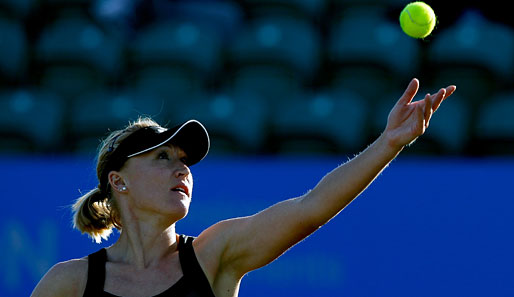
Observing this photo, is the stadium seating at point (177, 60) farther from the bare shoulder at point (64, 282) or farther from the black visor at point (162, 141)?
the bare shoulder at point (64, 282)

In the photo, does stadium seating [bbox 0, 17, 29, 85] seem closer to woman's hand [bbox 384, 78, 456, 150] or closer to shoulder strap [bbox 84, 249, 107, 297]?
shoulder strap [bbox 84, 249, 107, 297]

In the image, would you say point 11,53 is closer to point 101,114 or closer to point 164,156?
point 101,114

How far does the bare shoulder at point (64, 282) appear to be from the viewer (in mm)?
3062

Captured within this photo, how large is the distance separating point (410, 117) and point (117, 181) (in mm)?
1178

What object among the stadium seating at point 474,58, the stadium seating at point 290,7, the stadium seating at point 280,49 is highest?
the stadium seating at point 290,7

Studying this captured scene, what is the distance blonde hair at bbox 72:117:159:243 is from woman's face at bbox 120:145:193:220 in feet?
0.33

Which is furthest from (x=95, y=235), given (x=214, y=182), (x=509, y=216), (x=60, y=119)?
(x=60, y=119)

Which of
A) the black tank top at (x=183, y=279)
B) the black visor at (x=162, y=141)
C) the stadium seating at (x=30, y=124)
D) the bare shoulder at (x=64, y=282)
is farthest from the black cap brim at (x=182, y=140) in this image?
the stadium seating at (x=30, y=124)

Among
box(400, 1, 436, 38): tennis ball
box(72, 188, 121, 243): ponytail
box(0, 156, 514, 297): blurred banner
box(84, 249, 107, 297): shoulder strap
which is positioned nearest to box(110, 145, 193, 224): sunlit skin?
box(72, 188, 121, 243): ponytail

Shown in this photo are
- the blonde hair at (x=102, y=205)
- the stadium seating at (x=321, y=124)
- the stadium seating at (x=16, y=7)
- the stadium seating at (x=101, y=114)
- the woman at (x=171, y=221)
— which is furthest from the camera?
the stadium seating at (x=16, y=7)

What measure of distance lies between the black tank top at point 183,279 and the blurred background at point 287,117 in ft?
6.22

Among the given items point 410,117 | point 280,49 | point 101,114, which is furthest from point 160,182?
point 280,49

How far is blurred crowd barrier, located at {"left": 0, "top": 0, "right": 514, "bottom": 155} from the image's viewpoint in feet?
19.2

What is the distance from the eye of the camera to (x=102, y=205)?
3.43 meters
